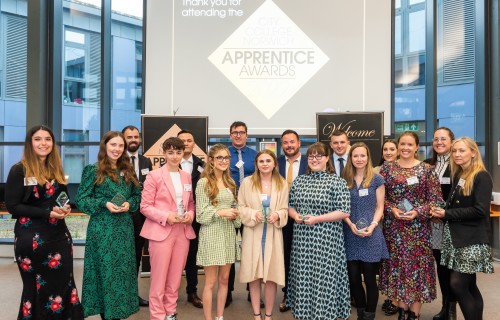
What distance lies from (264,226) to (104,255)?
4.12ft

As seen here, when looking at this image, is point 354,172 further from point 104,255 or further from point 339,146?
point 104,255

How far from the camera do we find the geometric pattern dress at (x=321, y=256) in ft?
9.62

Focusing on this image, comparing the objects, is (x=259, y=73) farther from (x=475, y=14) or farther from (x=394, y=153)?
(x=475, y=14)

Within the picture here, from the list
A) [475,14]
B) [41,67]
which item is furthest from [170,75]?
[475,14]

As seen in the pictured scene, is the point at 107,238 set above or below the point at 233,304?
above

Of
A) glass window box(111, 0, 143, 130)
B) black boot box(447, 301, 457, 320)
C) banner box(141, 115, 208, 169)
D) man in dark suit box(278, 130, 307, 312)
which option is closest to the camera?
black boot box(447, 301, 457, 320)

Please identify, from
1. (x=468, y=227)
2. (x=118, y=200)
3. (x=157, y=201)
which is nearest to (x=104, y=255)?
(x=118, y=200)

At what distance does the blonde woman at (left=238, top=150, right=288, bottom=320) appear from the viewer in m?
3.07

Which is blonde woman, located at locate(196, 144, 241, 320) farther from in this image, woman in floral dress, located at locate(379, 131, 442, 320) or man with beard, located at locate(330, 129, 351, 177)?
woman in floral dress, located at locate(379, 131, 442, 320)

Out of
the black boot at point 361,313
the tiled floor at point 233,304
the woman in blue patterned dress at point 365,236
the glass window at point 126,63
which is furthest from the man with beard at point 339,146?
the glass window at point 126,63

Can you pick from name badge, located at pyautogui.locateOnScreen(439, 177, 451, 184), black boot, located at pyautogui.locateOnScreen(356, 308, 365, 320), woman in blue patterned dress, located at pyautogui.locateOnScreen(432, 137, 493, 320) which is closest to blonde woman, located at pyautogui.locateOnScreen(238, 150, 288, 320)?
black boot, located at pyautogui.locateOnScreen(356, 308, 365, 320)

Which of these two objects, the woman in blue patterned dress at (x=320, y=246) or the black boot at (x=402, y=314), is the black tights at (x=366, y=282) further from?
the black boot at (x=402, y=314)

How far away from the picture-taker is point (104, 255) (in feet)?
9.62

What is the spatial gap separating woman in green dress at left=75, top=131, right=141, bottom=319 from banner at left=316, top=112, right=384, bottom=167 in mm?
2782
